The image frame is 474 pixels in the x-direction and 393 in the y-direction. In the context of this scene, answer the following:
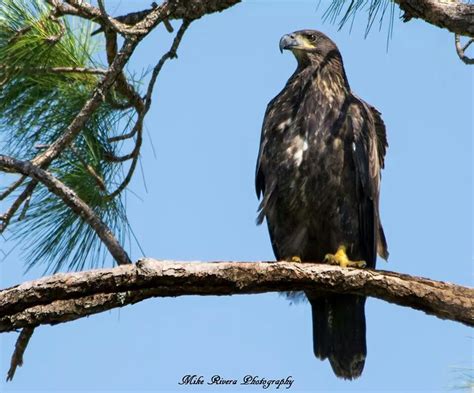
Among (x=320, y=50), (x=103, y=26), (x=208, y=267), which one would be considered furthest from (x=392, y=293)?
(x=320, y=50)

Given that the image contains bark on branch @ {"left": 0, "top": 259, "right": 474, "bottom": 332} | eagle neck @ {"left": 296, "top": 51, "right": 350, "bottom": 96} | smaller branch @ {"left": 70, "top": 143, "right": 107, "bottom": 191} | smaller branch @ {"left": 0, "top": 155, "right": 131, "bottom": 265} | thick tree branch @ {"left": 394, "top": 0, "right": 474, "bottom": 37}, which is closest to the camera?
bark on branch @ {"left": 0, "top": 259, "right": 474, "bottom": 332}

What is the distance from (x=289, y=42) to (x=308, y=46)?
137mm

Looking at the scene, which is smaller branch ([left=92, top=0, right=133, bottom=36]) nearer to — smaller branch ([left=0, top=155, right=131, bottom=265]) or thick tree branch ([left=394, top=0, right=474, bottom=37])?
smaller branch ([left=0, top=155, right=131, bottom=265])

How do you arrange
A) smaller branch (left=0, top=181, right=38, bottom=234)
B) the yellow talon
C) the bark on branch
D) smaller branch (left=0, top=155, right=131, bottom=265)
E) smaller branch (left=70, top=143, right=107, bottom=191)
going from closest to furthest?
the bark on branch
smaller branch (left=0, top=155, right=131, bottom=265)
smaller branch (left=0, top=181, right=38, bottom=234)
smaller branch (left=70, top=143, right=107, bottom=191)
the yellow talon

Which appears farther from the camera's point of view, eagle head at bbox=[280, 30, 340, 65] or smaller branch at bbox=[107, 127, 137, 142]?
eagle head at bbox=[280, 30, 340, 65]

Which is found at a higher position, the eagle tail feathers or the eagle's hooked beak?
the eagle's hooked beak

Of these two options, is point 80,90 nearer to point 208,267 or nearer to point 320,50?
point 208,267

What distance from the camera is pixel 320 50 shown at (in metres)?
5.43

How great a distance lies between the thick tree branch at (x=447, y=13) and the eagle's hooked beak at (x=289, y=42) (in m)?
1.85

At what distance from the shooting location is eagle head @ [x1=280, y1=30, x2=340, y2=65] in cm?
538

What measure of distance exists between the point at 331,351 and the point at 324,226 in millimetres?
705

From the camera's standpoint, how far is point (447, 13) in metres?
3.44

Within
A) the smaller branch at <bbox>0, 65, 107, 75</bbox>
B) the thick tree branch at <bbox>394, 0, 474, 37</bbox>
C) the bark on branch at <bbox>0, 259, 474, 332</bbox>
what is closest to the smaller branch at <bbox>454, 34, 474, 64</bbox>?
the thick tree branch at <bbox>394, 0, 474, 37</bbox>

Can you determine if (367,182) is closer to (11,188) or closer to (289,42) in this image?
(289,42)
